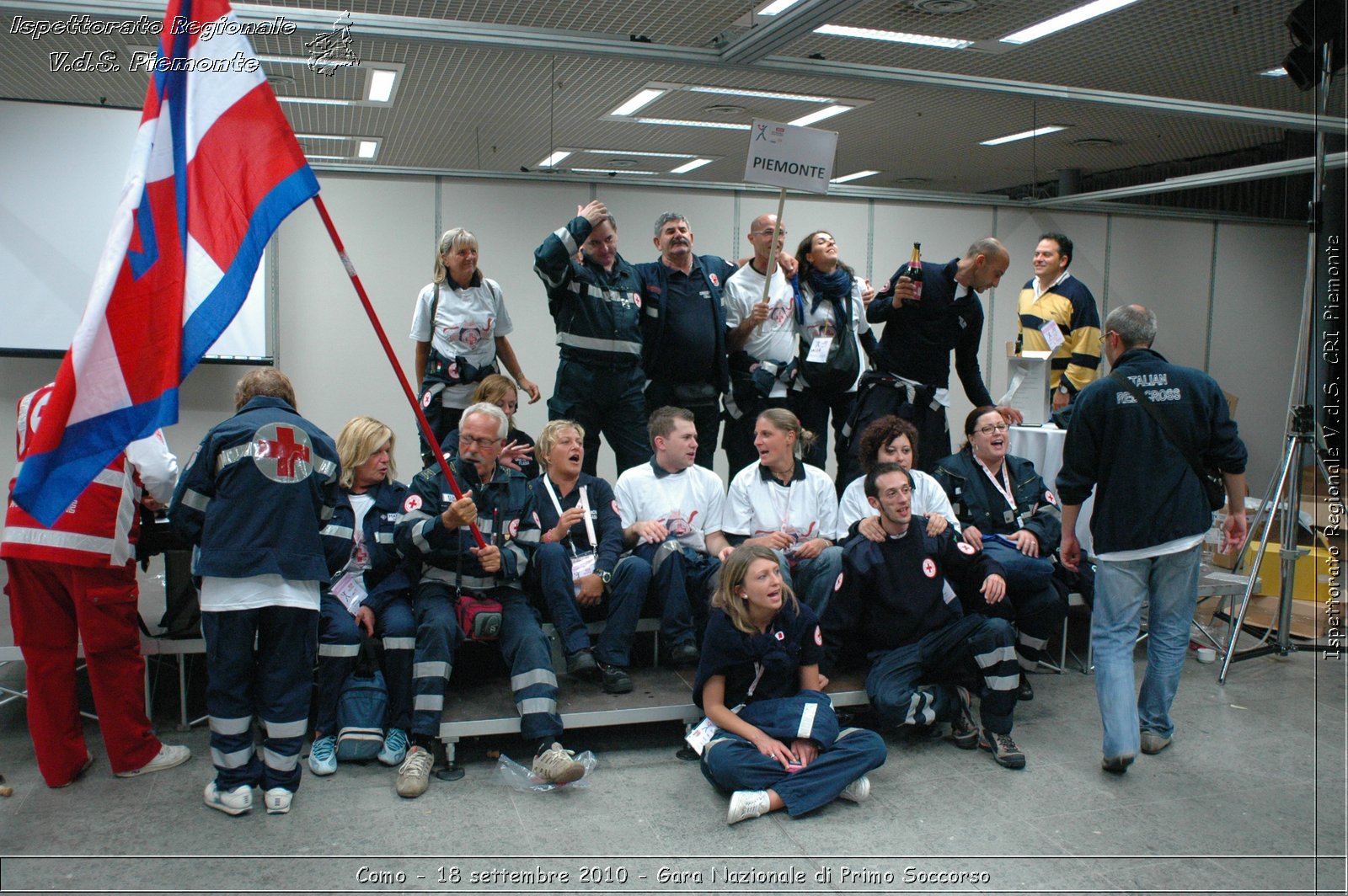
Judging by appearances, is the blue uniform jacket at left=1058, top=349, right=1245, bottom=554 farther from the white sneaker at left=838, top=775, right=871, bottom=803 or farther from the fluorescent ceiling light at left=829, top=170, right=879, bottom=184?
the fluorescent ceiling light at left=829, top=170, right=879, bottom=184

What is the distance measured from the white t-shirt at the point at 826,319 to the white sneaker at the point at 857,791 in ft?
7.42

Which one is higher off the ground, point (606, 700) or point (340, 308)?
point (340, 308)

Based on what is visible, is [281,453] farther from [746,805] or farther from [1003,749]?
[1003,749]

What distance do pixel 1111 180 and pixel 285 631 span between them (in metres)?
10.6

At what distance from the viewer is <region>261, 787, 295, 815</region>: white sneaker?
3.22 meters

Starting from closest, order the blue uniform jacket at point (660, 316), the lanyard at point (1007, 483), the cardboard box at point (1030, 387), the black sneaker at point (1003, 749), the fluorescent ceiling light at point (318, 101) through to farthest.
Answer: the black sneaker at point (1003, 749) < the lanyard at point (1007, 483) < the blue uniform jacket at point (660, 316) < the cardboard box at point (1030, 387) < the fluorescent ceiling light at point (318, 101)

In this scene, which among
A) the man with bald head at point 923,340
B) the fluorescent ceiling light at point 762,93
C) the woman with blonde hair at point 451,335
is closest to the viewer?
the woman with blonde hair at point 451,335

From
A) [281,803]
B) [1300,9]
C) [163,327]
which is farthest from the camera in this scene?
[1300,9]

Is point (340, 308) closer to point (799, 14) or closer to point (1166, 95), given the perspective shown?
point (799, 14)

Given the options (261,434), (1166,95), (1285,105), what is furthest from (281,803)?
(1285,105)

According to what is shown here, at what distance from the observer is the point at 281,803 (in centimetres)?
323

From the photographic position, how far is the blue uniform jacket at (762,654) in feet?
11.6

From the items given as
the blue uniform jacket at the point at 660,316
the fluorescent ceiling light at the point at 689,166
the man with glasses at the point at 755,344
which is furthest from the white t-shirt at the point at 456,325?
the fluorescent ceiling light at the point at 689,166

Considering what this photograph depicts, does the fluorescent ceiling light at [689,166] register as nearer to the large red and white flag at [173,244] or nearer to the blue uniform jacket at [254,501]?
the blue uniform jacket at [254,501]
